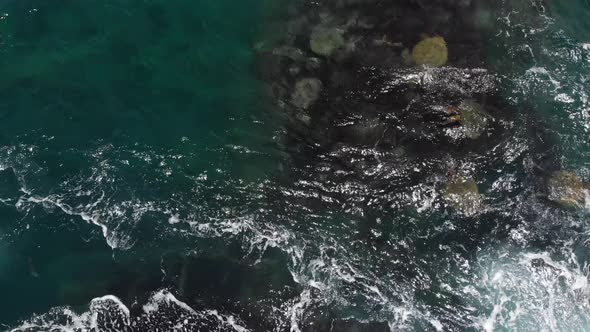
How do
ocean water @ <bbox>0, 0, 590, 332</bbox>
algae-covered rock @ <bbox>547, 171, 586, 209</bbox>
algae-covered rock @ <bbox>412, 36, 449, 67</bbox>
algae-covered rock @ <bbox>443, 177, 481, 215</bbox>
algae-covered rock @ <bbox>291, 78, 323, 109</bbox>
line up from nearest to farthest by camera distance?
1. ocean water @ <bbox>0, 0, 590, 332</bbox>
2. algae-covered rock @ <bbox>443, 177, 481, 215</bbox>
3. algae-covered rock @ <bbox>547, 171, 586, 209</bbox>
4. algae-covered rock @ <bbox>291, 78, 323, 109</bbox>
5. algae-covered rock @ <bbox>412, 36, 449, 67</bbox>

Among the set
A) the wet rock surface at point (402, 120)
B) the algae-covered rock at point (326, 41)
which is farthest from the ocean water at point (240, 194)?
the algae-covered rock at point (326, 41)

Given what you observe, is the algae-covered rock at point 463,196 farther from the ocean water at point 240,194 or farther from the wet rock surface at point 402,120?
the ocean water at point 240,194

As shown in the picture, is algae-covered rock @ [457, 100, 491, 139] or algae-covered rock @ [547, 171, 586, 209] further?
algae-covered rock @ [457, 100, 491, 139]

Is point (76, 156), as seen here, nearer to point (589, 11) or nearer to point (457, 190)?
point (457, 190)

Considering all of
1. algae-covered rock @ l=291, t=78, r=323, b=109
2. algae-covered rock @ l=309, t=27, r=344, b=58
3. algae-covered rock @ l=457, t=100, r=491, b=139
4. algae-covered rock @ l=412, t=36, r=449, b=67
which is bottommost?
algae-covered rock @ l=457, t=100, r=491, b=139

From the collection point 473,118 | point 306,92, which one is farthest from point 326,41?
point 473,118

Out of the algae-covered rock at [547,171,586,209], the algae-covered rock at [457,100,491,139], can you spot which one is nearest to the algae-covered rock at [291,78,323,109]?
the algae-covered rock at [457,100,491,139]

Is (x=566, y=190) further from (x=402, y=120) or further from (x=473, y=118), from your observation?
Result: (x=402, y=120)

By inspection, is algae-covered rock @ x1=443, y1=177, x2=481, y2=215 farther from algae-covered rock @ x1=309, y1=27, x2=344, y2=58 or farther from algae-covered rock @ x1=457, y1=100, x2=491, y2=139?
algae-covered rock @ x1=309, y1=27, x2=344, y2=58
